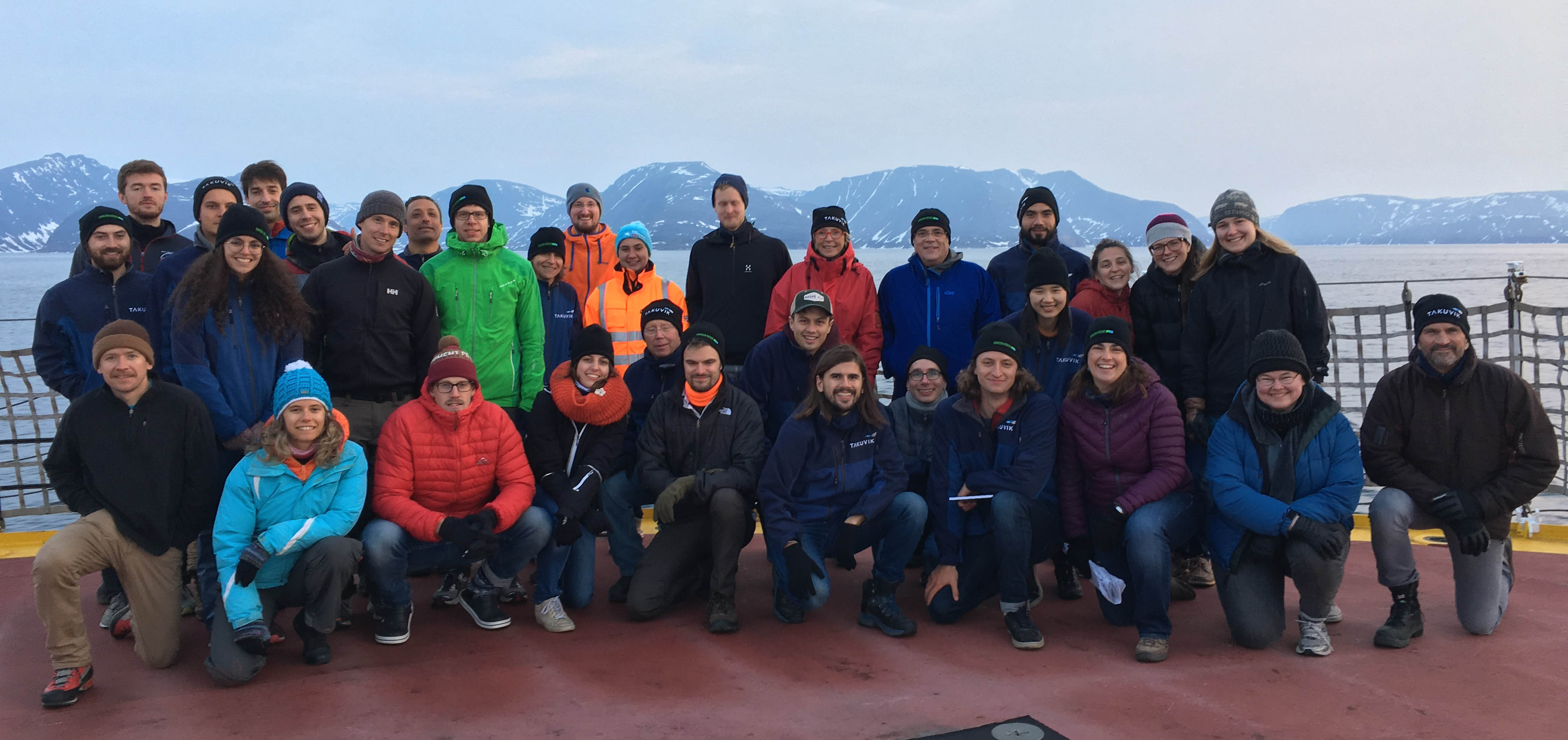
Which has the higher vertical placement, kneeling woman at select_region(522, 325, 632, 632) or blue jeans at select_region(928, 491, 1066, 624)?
kneeling woman at select_region(522, 325, 632, 632)

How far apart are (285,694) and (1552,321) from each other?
108 feet

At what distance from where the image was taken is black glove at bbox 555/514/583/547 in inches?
167

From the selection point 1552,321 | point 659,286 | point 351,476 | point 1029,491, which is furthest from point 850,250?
point 1552,321

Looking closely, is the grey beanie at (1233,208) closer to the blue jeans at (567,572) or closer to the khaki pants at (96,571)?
the blue jeans at (567,572)

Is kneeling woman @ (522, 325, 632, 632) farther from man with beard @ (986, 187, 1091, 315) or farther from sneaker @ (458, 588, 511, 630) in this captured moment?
man with beard @ (986, 187, 1091, 315)

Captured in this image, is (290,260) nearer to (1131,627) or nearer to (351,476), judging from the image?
(351,476)

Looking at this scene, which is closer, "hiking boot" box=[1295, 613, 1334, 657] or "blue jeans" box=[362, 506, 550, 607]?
"hiking boot" box=[1295, 613, 1334, 657]

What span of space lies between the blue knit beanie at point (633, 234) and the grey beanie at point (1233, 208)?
3039 mm

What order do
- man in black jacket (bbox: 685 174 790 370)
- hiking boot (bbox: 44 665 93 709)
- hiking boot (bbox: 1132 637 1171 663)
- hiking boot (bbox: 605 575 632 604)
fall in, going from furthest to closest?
man in black jacket (bbox: 685 174 790 370)
hiking boot (bbox: 605 575 632 604)
hiking boot (bbox: 1132 637 1171 663)
hiking boot (bbox: 44 665 93 709)

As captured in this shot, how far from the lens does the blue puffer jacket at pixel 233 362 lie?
401 cm

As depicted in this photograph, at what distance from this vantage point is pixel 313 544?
383 centimetres

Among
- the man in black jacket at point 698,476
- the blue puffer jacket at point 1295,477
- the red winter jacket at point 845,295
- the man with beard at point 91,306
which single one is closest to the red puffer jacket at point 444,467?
the man in black jacket at point 698,476

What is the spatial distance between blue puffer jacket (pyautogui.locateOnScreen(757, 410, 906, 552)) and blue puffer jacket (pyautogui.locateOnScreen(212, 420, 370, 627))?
1.74 m

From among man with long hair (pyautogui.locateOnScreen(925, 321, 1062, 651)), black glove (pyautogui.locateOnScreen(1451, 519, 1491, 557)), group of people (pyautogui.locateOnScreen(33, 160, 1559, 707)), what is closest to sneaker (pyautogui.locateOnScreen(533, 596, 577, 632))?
group of people (pyautogui.locateOnScreen(33, 160, 1559, 707))
